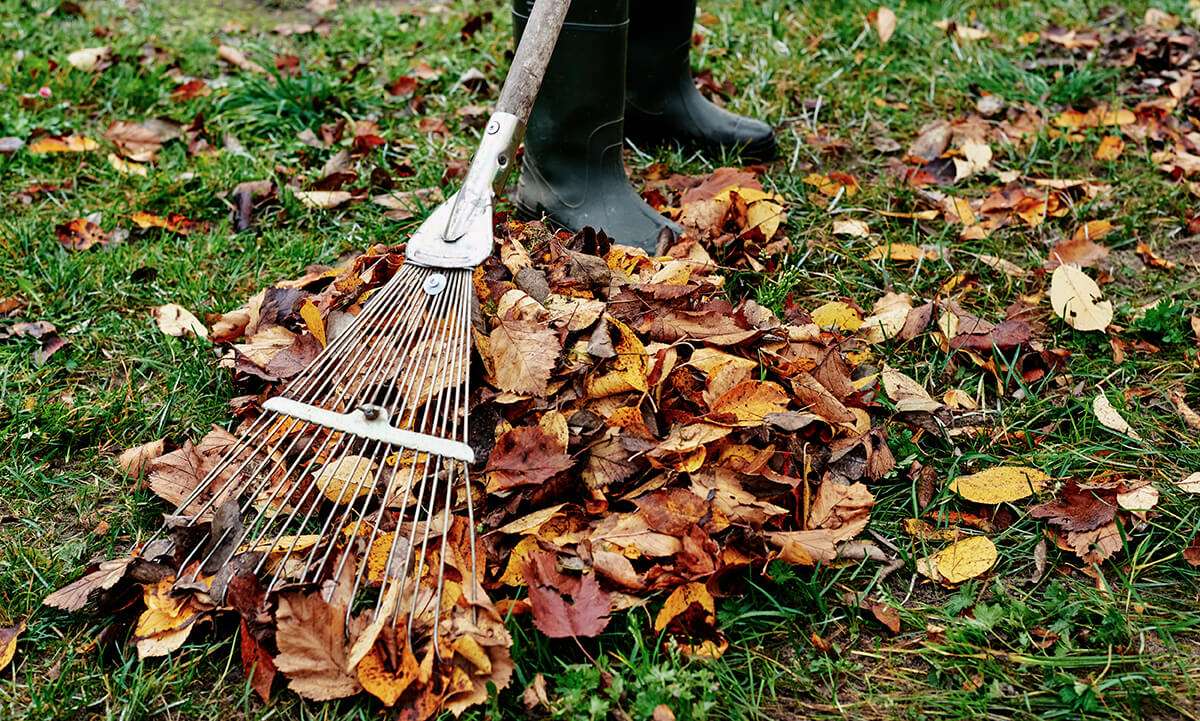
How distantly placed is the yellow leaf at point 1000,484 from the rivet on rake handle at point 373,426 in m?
0.93

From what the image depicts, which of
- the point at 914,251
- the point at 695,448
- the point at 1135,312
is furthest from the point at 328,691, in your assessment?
the point at 1135,312

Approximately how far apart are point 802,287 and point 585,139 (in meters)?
0.67

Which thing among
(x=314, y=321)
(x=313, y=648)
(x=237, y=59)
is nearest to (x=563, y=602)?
(x=313, y=648)

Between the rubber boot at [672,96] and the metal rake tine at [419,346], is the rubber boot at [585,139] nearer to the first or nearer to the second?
the rubber boot at [672,96]

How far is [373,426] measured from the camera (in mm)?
1506

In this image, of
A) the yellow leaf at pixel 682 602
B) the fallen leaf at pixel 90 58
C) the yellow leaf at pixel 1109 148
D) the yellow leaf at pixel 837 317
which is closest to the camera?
the yellow leaf at pixel 682 602

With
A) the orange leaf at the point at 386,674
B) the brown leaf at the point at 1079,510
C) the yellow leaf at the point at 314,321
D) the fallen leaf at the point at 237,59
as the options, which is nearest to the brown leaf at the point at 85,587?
the orange leaf at the point at 386,674

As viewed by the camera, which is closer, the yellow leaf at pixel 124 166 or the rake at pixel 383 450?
the rake at pixel 383 450

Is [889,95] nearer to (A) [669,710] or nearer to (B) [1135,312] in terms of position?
(B) [1135,312]

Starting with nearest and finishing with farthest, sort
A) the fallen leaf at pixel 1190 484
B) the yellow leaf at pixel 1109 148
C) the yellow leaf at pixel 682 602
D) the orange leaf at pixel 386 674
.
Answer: the orange leaf at pixel 386 674
the yellow leaf at pixel 682 602
the fallen leaf at pixel 1190 484
the yellow leaf at pixel 1109 148

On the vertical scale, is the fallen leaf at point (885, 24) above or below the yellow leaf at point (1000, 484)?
above

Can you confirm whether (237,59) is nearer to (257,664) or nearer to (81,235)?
(81,235)

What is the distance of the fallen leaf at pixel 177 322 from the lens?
80.7 inches

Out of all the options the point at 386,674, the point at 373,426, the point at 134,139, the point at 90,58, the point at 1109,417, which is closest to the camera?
the point at 386,674
